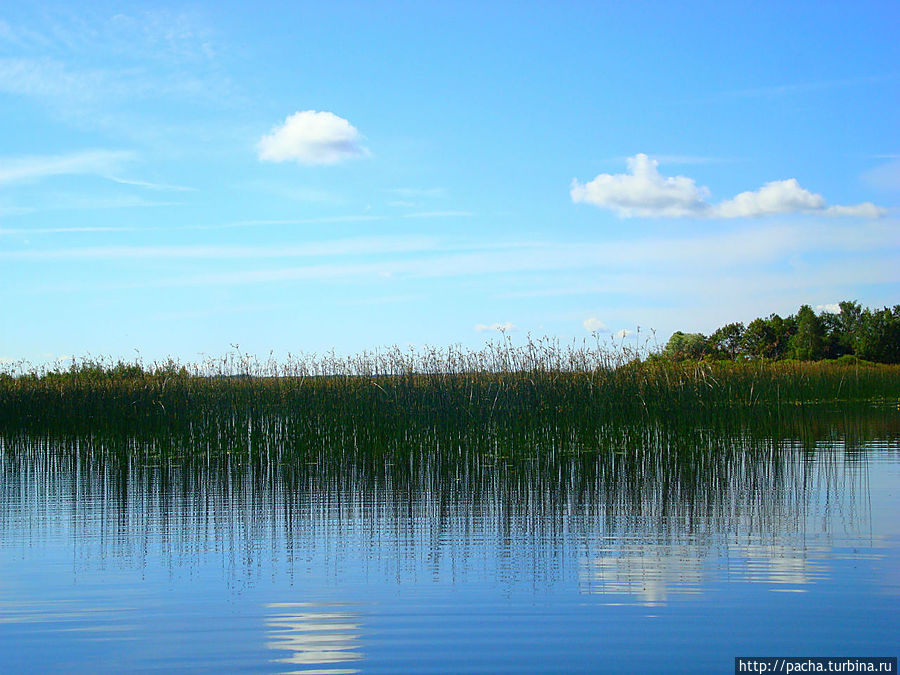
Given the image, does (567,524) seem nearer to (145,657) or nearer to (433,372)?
(145,657)

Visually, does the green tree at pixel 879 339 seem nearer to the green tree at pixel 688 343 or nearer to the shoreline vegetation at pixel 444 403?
the green tree at pixel 688 343

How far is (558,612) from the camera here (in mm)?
3900

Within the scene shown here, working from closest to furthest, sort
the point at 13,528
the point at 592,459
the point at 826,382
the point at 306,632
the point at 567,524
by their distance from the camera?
1. the point at 306,632
2. the point at 567,524
3. the point at 13,528
4. the point at 592,459
5. the point at 826,382

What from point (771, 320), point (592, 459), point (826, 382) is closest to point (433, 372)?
point (592, 459)

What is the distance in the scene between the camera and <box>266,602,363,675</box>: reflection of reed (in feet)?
11.0

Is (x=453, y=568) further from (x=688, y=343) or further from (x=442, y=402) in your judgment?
(x=688, y=343)

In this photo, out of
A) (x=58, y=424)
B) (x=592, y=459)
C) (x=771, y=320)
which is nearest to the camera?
(x=592, y=459)

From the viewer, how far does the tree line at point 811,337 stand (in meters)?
37.1

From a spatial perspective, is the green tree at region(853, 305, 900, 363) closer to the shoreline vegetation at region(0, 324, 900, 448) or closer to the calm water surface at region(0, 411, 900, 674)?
A: the shoreline vegetation at region(0, 324, 900, 448)

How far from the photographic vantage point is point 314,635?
3.67 meters

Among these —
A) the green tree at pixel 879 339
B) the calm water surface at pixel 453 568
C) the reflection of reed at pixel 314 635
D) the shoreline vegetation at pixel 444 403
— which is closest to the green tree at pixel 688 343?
the green tree at pixel 879 339

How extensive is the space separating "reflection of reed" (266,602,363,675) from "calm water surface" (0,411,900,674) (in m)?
0.01

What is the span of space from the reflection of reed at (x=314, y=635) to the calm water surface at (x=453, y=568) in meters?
0.01

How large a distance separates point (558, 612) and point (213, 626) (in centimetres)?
170
